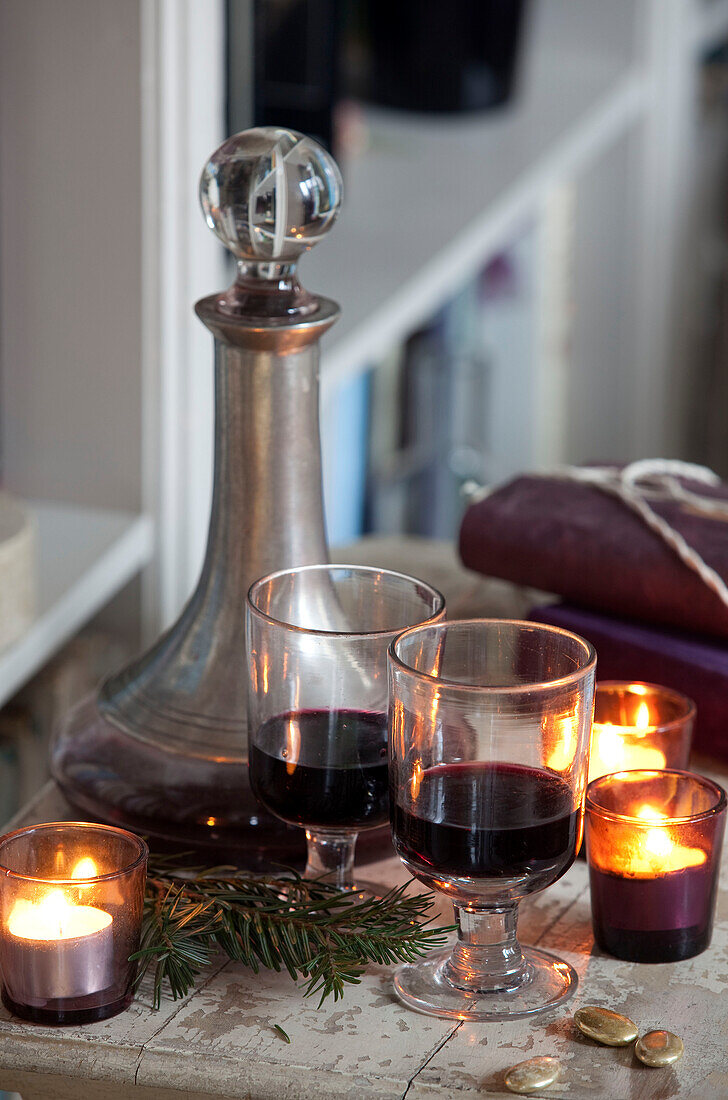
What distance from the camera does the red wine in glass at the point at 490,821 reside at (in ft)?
1.39

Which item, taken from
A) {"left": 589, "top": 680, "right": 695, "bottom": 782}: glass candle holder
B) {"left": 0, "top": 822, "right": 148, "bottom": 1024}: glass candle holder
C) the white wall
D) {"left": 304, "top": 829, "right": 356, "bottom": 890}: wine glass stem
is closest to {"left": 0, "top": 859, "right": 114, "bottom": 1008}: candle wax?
{"left": 0, "top": 822, "right": 148, "bottom": 1024}: glass candle holder

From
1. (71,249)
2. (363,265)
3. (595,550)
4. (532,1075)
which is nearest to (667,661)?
(595,550)

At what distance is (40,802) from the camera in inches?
23.9

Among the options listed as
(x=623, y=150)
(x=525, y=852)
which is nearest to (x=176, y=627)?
(x=525, y=852)

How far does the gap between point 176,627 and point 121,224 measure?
0.48 meters

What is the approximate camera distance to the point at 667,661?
0.68 metres

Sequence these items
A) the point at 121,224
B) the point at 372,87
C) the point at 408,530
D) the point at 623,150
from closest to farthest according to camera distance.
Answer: the point at 121,224
the point at 372,87
the point at 408,530
the point at 623,150

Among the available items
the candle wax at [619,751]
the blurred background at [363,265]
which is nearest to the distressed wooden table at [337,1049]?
the candle wax at [619,751]

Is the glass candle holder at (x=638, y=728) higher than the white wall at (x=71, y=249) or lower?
lower

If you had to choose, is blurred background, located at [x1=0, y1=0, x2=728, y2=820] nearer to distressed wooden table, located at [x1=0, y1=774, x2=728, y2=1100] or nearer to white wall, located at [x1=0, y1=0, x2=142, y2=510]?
white wall, located at [x1=0, y1=0, x2=142, y2=510]

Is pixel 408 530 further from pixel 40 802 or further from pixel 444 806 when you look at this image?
pixel 444 806

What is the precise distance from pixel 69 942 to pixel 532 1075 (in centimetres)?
16

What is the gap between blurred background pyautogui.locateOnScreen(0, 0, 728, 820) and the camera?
3.13ft

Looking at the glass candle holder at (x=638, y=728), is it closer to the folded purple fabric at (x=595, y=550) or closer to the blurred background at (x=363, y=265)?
the folded purple fabric at (x=595, y=550)
